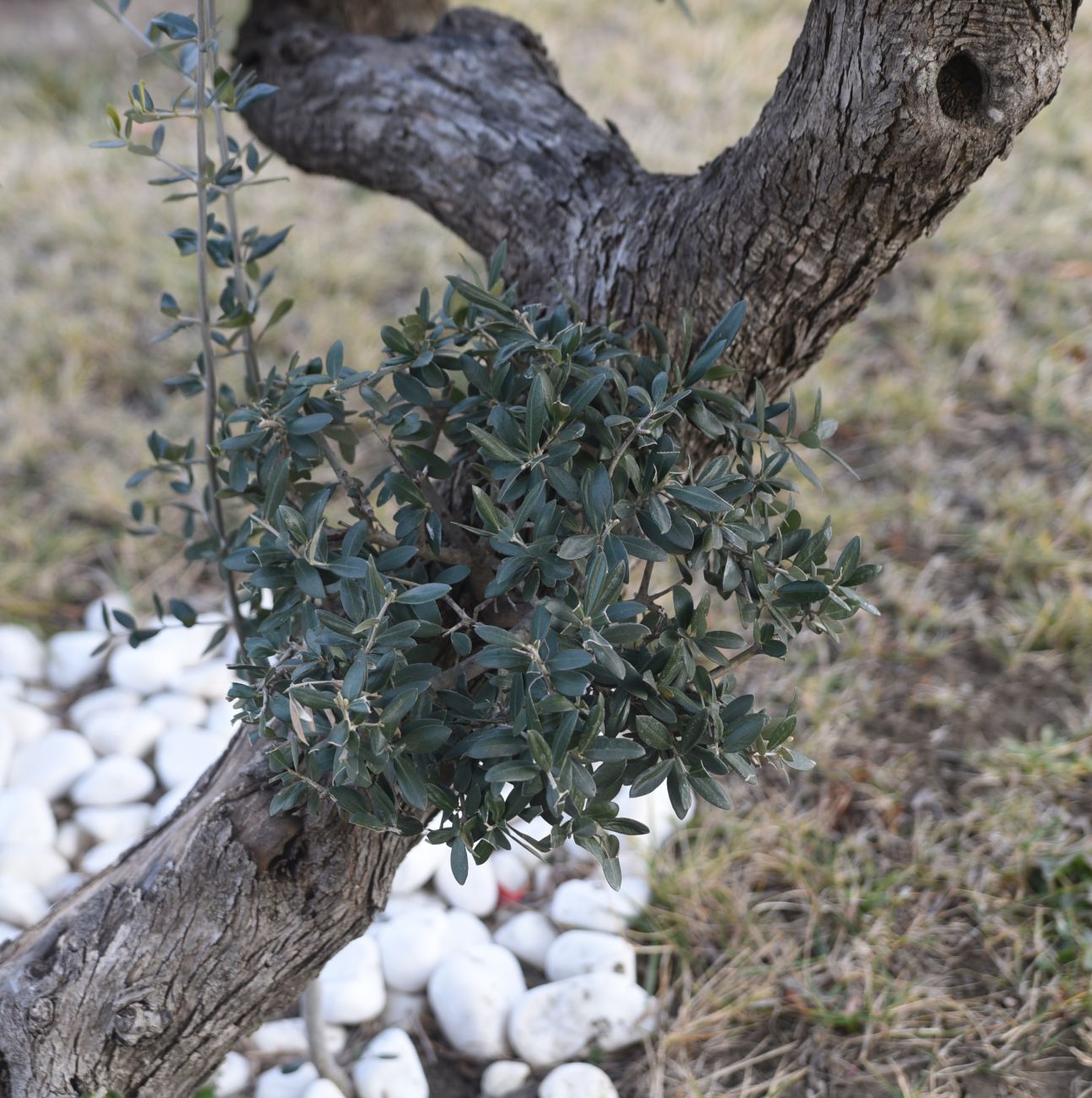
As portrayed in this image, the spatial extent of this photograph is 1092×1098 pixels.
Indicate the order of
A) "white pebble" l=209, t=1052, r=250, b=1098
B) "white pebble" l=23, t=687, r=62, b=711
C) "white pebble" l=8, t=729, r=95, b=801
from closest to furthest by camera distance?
"white pebble" l=209, t=1052, r=250, b=1098 < "white pebble" l=8, t=729, r=95, b=801 < "white pebble" l=23, t=687, r=62, b=711

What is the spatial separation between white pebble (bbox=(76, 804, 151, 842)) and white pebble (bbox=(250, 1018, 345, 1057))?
0.44 m

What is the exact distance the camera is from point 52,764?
6.75 feet

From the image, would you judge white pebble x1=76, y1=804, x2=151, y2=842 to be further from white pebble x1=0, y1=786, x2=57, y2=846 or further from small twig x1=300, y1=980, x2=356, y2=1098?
small twig x1=300, y1=980, x2=356, y2=1098

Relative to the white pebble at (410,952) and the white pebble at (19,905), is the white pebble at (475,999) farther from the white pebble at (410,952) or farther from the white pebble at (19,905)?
the white pebble at (19,905)

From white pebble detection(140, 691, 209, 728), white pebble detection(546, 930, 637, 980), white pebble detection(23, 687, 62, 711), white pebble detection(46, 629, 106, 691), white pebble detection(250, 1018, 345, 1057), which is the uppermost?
white pebble detection(46, 629, 106, 691)

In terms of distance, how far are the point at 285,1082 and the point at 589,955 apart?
0.47 meters

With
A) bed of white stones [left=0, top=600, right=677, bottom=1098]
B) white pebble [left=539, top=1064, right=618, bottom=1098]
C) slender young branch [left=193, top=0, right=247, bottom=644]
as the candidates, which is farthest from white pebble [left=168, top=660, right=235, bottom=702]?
white pebble [left=539, top=1064, right=618, bottom=1098]

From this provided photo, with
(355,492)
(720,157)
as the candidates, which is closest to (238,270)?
(355,492)

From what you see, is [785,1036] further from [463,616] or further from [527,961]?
[463,616]

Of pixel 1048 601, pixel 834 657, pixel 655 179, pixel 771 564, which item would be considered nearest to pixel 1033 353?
pixel 1048 601

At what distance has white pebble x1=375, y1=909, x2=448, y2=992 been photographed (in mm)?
1745

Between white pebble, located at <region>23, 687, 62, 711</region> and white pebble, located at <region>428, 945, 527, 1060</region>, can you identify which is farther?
white pebble, located at <region>23, 687, 62, 711</region>

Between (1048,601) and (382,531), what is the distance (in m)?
1.60

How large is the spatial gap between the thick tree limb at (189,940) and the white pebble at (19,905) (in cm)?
57
